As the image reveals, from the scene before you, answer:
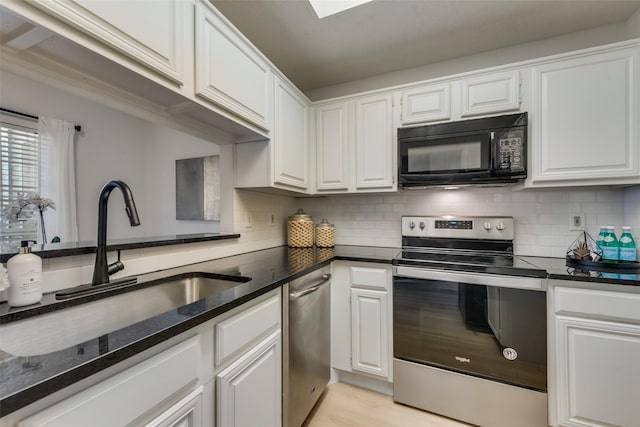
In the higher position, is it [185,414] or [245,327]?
[245,327]

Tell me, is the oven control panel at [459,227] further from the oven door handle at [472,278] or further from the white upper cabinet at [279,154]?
the white upper cabinet at [279,154]

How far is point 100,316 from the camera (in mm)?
994

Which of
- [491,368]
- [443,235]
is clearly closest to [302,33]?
[443,235]

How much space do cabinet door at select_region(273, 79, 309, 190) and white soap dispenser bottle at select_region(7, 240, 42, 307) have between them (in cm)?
122

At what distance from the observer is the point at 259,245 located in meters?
2.17

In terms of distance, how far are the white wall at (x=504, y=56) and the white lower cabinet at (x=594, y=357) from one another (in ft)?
5.64

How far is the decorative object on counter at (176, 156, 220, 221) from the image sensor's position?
288 cm

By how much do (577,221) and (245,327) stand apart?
7.52ft

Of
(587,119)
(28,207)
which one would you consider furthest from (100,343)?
(28,207)

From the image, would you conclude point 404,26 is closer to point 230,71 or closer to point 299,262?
point 230,71

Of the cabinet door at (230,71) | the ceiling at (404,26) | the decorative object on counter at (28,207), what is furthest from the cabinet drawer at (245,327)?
the decorative object on counter at (28,207)

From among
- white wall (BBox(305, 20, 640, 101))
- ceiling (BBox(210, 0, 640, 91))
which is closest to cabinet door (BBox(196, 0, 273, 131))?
ceiling (BBox(210, 0, 640, 91))

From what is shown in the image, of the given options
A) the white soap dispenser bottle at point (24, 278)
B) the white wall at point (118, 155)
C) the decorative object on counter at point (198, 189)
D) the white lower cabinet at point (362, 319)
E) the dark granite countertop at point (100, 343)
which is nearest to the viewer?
the dark granite countertop at point (100, 343)

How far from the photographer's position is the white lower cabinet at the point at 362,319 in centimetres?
179
